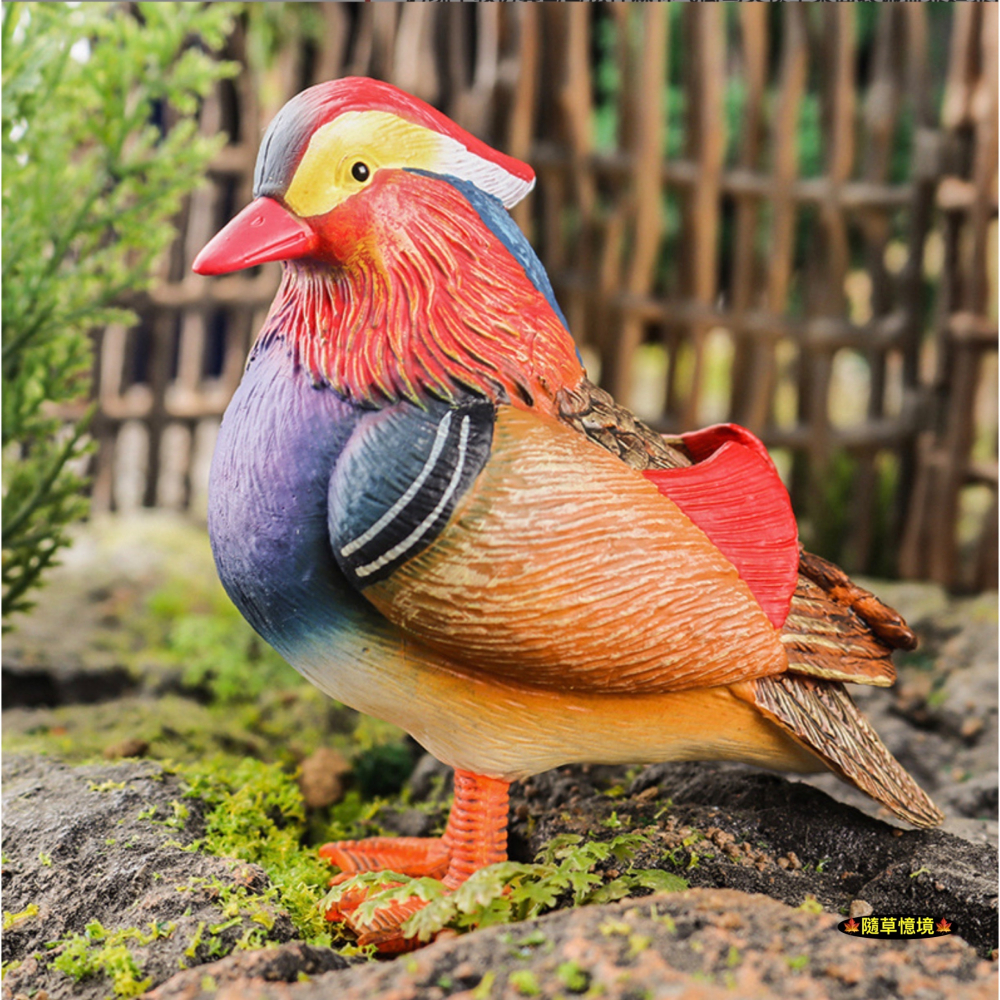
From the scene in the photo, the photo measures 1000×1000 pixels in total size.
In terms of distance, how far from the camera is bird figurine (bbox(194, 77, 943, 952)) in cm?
156

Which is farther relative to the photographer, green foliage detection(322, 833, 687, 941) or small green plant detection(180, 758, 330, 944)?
small green plant detection(180, 758, 330, 944)

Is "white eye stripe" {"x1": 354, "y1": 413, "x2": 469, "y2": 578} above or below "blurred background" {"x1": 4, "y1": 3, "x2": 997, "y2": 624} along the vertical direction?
below

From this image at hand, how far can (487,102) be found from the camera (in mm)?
3943

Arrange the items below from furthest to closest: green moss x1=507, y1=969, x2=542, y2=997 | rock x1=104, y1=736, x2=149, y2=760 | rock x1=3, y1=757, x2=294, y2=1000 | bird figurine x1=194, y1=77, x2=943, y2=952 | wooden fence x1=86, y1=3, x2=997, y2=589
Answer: wooden fence x1=86, y1=3, x2=997, y2=589 → rock x1=104, y1=736, x2=149, y2=760 → rock x1=3, y1=757, x2=294, y2=1000 → bird figurine x1=194, y1=77, x2=943, y2=952 → green moss x1=507, y1=969, x2=542, y2=997

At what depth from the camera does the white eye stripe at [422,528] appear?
5.03 feet

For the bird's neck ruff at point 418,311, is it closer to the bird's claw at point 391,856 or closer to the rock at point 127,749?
the bird's claw at point 391,856

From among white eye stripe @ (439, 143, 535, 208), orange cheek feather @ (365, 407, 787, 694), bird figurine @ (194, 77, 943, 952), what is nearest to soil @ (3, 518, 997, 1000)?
bird figurine @ (194, 77, 943, 952)

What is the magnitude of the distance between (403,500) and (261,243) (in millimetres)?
465

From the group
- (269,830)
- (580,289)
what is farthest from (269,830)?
(580,289)

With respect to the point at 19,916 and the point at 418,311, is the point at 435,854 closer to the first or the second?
the point at 19,916

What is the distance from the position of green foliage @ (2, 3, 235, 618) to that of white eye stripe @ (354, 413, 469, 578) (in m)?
1.41

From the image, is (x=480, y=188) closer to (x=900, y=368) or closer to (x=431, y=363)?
(x=431, y=363)

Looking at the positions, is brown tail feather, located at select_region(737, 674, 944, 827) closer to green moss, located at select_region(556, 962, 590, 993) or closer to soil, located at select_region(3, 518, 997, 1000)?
soil, located at select_region(3, 518, 997, 1000)

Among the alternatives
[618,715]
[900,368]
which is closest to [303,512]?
[618,715]
